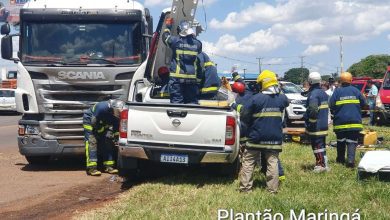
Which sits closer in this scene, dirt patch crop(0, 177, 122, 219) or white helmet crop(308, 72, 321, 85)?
dirt patch crop(0, 177, 122, 219)

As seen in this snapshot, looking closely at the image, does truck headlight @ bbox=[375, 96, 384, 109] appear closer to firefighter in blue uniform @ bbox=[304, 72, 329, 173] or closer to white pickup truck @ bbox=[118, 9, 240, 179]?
firefighter in blue uniform @ bbox=[304, 72, 329, 173]

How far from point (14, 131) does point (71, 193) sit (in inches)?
502

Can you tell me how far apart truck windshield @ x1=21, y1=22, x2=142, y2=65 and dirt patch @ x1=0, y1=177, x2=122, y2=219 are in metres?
2.50

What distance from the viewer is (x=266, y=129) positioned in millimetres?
7602

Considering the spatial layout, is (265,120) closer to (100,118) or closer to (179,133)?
(179,133)

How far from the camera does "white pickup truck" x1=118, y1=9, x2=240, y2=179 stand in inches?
318

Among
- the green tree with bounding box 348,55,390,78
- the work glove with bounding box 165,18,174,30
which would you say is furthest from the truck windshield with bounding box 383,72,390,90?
the green tree with bounding box 348,55,390,78

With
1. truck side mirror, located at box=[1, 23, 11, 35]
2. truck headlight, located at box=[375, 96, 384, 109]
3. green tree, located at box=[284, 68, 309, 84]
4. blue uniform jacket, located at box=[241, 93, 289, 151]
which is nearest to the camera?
blue uniform jacket, located at box=[241, 93, 289, 151]

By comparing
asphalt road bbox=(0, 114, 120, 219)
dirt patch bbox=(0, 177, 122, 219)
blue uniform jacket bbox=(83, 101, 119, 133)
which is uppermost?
blue uniform jacket bbox=(83, 101, 119, 133)

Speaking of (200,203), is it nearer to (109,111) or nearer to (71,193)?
(71,193)

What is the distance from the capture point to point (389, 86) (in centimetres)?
2061

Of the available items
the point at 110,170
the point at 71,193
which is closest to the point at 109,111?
the point at 110,170

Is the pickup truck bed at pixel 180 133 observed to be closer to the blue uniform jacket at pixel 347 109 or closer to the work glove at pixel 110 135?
the work glove at pixel 110 135

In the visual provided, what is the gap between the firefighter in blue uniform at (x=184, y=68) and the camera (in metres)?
9.37
